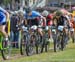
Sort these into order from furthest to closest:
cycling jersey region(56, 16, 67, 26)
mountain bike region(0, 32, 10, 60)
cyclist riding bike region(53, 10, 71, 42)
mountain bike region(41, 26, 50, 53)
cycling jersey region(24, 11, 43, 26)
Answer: cycling jersey region(56, 16, 67, 26)
cyclist riding bike region(53, 10, 71, 42)
cycling jersey region(24, 11, 43, 26)
mountain bike region(41, 26, 50, 53)
mountain bike region(0, 32, 10, 60)

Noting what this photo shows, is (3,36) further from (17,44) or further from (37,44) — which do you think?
(17,44)

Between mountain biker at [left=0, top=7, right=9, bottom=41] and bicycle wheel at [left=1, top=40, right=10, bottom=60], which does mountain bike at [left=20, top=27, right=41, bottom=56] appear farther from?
mountain biker at [left=0, top=7, right=9, bottom=41]

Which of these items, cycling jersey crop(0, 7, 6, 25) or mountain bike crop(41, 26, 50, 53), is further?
mountain bike crop(41, 26, 50, 53)

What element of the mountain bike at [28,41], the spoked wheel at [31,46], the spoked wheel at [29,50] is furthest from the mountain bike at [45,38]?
the spoked wheel at [29,50]

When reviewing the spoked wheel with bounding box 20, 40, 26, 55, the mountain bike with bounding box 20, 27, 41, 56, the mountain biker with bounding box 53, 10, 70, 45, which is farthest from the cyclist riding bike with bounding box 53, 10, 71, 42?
the spoked wheel with bounding box 20, 40, 26, 55

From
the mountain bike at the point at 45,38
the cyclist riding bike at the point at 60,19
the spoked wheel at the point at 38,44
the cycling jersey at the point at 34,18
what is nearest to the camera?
the spoked wheel at the point at 38,44

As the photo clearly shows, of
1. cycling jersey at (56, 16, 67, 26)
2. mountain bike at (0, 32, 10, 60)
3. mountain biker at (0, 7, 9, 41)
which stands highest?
mountain biker at (0, 7, 9, 41)

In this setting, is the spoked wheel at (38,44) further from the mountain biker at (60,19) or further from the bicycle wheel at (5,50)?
the mountain biker at (60,19)

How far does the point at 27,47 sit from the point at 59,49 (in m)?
3.09

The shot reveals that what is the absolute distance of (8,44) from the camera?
1667 cm

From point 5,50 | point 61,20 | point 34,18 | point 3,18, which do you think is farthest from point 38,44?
point 3,18

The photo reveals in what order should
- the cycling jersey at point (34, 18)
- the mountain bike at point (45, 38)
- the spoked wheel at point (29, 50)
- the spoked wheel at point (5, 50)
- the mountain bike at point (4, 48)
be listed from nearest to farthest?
the mountain bike at point (4, 48)
the spoked wheel at point (5, 50)
the spoked wheel at point (29, 50)
the mountain bike at point (45, 38)
the cycling jersey at point (34, 18)

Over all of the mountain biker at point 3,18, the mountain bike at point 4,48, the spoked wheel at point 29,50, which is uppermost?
the mountain biker at point 3,18

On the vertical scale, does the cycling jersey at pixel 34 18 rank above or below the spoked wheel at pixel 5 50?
above
